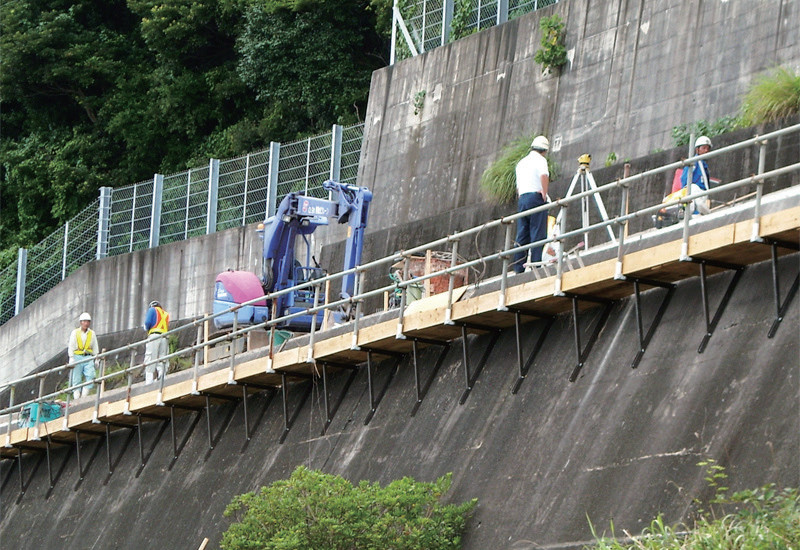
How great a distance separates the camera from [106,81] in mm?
47531

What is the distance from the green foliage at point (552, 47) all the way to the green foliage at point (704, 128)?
121 inches

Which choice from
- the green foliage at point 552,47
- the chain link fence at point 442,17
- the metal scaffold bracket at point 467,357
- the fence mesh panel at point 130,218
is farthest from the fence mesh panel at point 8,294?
the metal scaffold bracket at point 467,357

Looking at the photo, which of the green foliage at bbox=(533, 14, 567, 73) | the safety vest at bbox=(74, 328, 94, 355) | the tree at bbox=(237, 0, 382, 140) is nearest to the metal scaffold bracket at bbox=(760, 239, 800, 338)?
the green foliage at bbox=(533, 14, 567, 73)

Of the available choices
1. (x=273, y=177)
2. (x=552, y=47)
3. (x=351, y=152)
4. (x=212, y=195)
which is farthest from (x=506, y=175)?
(x=212, y=195)

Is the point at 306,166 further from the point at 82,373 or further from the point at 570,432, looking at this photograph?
the point at 570,432

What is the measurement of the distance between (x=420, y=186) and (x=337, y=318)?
12.7 feet

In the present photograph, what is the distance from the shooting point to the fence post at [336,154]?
3077cm

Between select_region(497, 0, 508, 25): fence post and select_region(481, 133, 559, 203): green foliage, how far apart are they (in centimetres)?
326

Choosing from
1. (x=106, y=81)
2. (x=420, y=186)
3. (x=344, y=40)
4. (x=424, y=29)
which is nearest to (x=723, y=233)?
(x=420, y=186)

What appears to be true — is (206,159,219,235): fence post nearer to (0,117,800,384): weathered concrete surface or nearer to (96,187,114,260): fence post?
(0,117,800,384): weathered concrete surface

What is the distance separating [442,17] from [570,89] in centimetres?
449

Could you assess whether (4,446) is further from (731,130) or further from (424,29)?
(731,130)

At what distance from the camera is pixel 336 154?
30812 mm

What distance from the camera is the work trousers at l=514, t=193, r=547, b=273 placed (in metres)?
18.9
